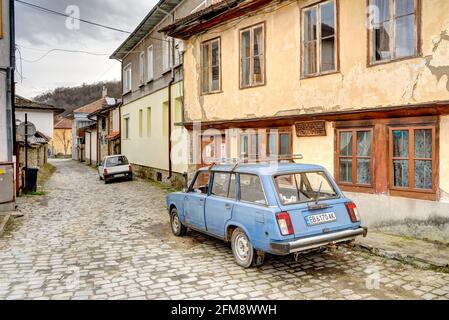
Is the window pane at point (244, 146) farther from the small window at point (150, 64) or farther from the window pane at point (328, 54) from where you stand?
the small window at point (150, 64)

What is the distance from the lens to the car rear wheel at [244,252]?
19.2ft

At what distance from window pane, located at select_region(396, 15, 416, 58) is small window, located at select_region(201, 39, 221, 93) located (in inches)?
236

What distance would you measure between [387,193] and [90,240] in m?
6.45

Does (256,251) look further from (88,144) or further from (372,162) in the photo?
(88,144)

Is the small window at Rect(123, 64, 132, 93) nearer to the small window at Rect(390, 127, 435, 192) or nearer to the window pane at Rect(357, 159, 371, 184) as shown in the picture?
the window pane at Rect(357, 159, 371, 184)

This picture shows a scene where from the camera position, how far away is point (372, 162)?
8055mm

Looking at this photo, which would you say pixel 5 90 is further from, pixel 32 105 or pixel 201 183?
pixel 32 105

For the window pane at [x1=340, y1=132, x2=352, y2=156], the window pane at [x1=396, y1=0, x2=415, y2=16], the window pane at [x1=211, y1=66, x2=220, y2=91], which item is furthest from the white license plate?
the window pane at [x1=211, y1=66, x2=220, y2=91]

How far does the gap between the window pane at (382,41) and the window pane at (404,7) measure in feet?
1.01

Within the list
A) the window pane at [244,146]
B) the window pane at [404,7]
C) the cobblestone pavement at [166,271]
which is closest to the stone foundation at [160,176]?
the window pane at [244,146]

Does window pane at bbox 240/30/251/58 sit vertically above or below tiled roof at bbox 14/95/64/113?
below

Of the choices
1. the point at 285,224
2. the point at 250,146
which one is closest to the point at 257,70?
the point at 250,146

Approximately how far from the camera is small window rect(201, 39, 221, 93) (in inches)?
488

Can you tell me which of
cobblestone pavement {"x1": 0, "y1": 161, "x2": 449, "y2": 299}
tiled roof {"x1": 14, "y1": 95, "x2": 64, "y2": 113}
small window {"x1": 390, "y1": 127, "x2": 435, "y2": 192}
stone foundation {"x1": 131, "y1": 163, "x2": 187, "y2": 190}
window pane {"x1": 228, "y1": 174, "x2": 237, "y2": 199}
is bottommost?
cobblestone pavement {"x1": 0, "y1": 161, "x2": 449, "y2": 299}
